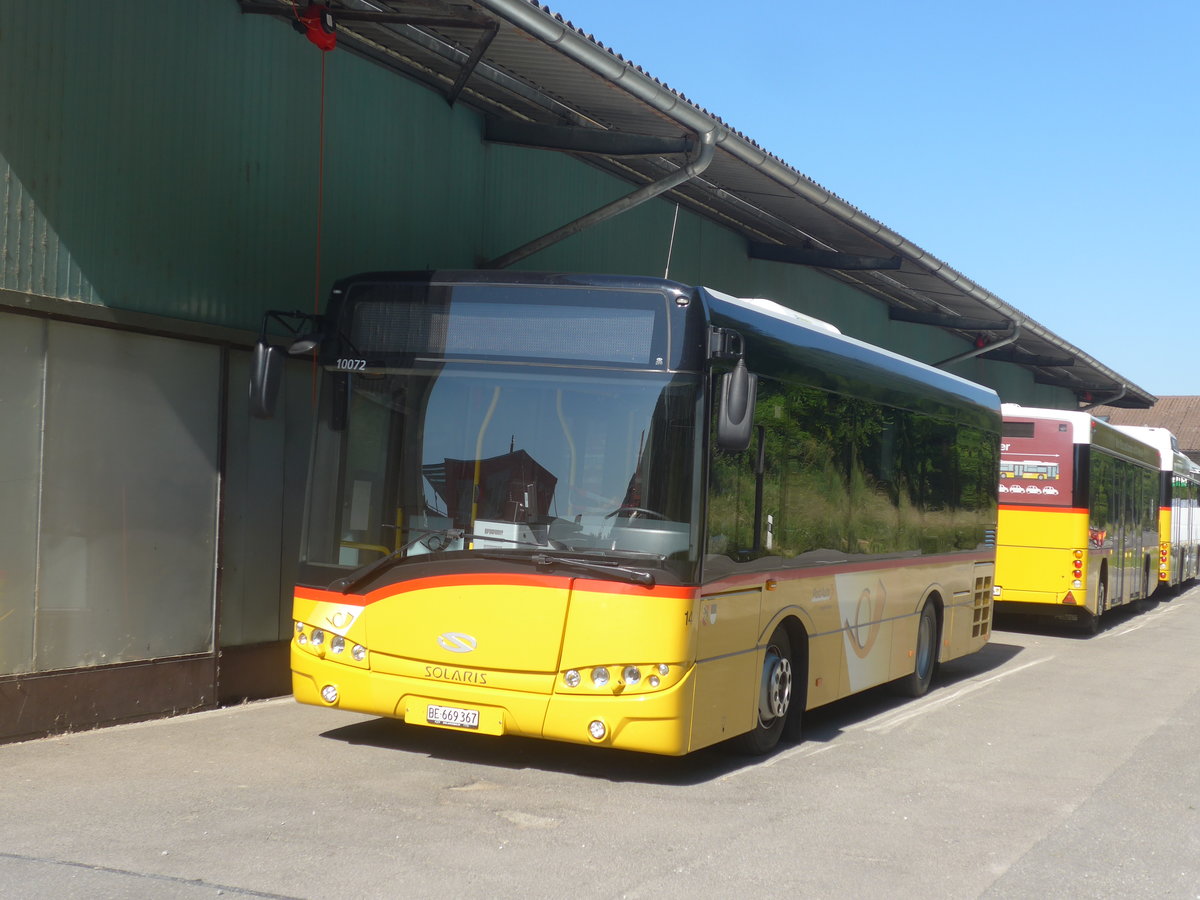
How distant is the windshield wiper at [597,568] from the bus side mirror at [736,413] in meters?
0.84

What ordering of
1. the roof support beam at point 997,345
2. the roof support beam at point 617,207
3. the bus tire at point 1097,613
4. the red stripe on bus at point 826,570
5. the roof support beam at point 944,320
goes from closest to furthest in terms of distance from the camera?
the red stripe on bus at point 826,570
the roof support beam at point 617,207
the bus tire at point 1097,613
the roof support beam at point 944,320
the roof support beam at point 997,345

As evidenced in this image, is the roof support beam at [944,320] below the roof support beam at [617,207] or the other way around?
the other way around

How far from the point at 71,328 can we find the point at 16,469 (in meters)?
1.01

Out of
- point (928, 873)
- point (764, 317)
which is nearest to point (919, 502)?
point (764, 317)

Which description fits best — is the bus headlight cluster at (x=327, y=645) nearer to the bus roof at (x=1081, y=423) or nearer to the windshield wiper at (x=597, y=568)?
the windshield wiper at (x=597, y=568)

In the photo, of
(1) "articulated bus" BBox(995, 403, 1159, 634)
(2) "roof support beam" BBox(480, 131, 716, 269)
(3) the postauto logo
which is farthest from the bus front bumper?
(1) "articulated bus" BBox(995, 403, 1159, 634)

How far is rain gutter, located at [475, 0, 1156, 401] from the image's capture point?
1035cm

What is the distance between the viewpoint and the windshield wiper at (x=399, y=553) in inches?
323

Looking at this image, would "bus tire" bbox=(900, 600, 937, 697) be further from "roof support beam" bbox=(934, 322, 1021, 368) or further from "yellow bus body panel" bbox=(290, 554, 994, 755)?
"roof support beam" bbox=(934, 322, 1021, 368)

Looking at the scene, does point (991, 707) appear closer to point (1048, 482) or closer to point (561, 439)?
point (561, 439)

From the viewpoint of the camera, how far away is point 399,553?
27.5ft

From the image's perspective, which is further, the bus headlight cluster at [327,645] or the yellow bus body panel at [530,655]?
the bus headlight cluster at [327,645]

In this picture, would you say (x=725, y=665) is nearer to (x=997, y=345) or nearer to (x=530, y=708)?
→ (x=530, y=708)

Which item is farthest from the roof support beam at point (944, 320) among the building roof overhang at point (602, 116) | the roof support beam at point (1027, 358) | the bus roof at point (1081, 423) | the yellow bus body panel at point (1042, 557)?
the yellow bus body panel at point (1042, 557)
